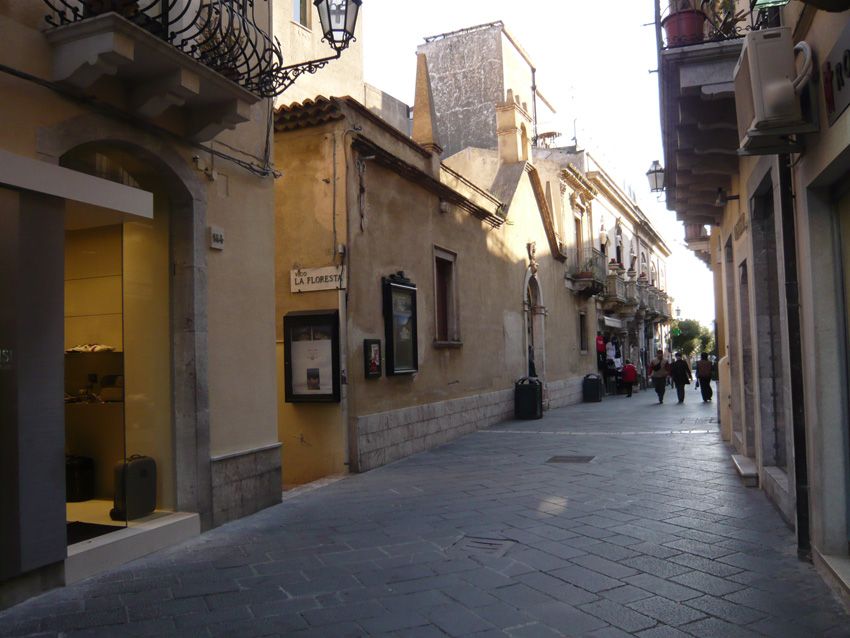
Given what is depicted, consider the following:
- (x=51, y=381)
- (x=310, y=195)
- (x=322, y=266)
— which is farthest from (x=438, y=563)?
(x=310, y=195)

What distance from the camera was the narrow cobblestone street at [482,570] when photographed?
3.84 metres

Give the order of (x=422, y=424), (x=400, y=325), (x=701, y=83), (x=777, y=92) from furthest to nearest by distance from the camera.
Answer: (x=422, y=424), (x=400, y=325), (x=701, y=83), (x=777, y=92)

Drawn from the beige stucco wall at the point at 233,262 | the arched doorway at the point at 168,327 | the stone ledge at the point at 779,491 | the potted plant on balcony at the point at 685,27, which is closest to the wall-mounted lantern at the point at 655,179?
the potted plant on balcony at the point at 685,27

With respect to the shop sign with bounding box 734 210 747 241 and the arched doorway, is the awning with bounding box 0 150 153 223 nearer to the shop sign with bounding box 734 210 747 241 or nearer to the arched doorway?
the arched doorway

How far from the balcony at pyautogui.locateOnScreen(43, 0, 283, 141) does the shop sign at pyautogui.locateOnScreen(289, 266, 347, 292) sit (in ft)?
10.1

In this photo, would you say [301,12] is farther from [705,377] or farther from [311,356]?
[705,377]

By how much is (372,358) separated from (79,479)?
418 centimetres

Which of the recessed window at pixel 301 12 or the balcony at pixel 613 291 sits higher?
the recessed window at pixel 301 12

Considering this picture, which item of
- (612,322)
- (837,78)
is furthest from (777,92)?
(612,322)

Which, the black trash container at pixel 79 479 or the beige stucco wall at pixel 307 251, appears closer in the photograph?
the black trash container at pixel 79 479

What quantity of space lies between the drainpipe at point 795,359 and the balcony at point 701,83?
124cm

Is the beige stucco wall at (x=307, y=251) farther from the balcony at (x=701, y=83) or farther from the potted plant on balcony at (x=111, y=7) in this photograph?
the potted plant on balcony at (x=111, y=7)

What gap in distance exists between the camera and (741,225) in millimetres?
7691

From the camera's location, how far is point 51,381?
4555 mm
